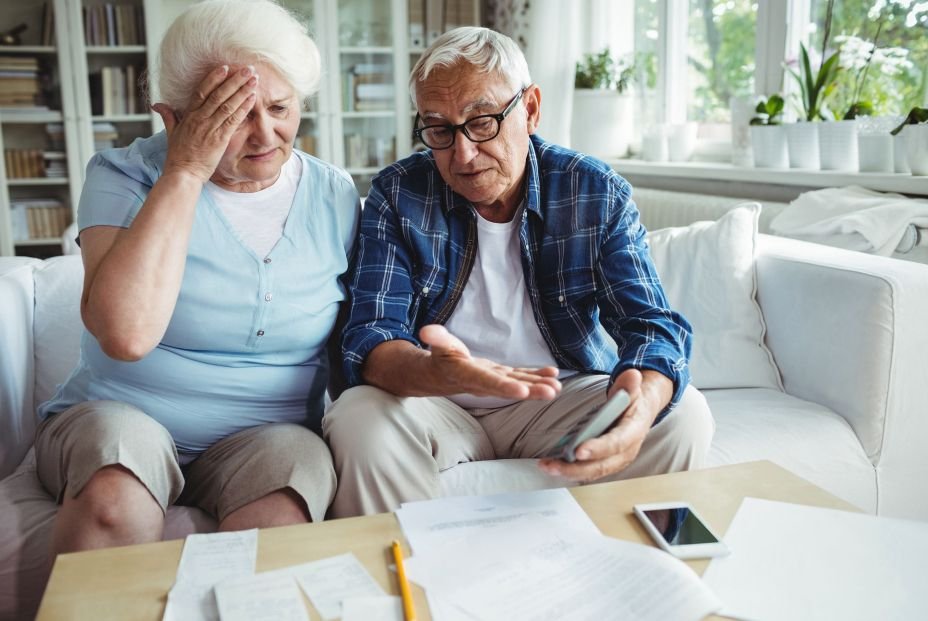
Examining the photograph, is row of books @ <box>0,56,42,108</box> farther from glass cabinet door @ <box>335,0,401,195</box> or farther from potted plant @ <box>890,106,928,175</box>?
potted plant @ <box>890,106,928,175</box>

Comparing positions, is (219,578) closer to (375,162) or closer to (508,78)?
(508,78)

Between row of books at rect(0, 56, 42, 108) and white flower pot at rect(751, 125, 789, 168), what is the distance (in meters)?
3.54

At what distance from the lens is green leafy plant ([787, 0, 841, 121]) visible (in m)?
2.35

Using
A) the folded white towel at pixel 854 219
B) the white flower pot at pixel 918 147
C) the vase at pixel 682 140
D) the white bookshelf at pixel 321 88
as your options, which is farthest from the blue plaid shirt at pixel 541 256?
the white bookshelf at pixel 321 88

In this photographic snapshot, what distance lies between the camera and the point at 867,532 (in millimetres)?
913

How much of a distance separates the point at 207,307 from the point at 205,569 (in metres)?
0.57

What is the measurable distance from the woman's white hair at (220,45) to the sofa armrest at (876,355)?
1137 mm

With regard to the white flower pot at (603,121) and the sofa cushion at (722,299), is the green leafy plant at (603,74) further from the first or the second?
the sofa cushion at (722,299)

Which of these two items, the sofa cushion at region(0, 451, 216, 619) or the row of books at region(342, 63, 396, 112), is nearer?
the sofa cushion at region(0, 451, 216, 619)

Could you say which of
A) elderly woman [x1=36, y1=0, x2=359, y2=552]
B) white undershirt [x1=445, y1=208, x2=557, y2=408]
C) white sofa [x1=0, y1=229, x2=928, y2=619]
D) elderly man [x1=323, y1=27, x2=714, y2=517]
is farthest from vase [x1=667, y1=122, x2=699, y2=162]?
elderly woman [x1=36, y1=0, x2=359, y2=552]

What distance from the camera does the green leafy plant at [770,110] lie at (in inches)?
101

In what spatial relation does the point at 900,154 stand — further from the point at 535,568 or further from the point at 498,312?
the point at 535,568

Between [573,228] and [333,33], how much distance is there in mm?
3306

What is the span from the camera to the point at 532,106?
1.50 metres
